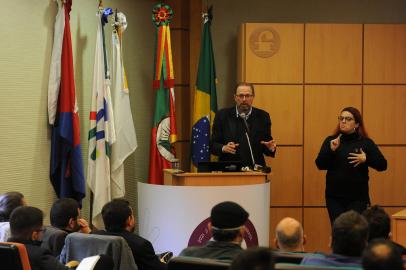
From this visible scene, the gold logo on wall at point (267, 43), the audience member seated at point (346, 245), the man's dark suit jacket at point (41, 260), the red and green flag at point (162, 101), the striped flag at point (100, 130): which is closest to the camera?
the audience member seated at point (346, 245)

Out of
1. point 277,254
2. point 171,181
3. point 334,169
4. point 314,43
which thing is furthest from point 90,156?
point 277,254

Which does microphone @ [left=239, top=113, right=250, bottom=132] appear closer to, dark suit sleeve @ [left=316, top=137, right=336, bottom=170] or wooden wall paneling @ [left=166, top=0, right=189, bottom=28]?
dark suit sleeve @ [left=316, top=137, right=336, bottom=170]

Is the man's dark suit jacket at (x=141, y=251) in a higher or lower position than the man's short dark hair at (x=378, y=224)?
lower

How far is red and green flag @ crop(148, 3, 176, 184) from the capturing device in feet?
23.5

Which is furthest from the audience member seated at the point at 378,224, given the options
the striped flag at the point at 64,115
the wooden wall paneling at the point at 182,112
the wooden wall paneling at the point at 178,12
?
the wooden wall paneling at the point at 178,12

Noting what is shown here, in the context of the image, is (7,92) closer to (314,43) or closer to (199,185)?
(199,185)

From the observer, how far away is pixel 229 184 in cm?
546

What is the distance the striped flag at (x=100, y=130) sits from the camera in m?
6.45

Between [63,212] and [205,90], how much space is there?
349 cm

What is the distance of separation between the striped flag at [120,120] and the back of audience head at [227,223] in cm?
321

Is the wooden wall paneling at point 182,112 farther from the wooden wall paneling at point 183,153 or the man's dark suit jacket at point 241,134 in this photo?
the man's dark suit jacket at point 241,134

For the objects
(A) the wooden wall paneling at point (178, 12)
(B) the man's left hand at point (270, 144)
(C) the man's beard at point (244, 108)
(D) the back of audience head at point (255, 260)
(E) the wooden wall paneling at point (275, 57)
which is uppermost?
(A) the wooden wall paneling at point (178, 12)

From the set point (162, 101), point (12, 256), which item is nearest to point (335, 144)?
point (162, 101)

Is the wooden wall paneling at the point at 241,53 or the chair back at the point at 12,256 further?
the wooden wall paneling at the point at 241,53
